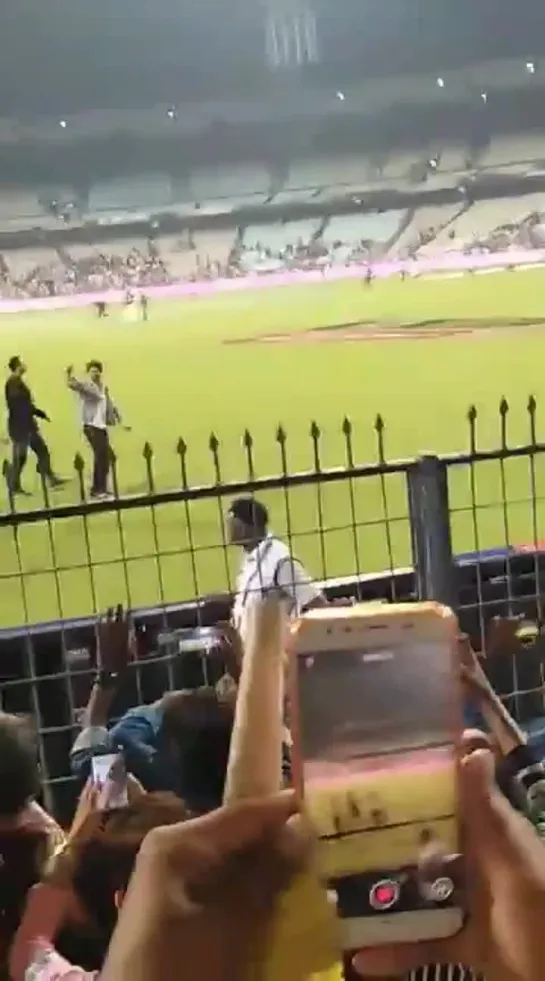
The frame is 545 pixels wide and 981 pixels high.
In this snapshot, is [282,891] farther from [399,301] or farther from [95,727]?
[399,301]

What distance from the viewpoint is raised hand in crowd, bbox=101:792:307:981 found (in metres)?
0.82

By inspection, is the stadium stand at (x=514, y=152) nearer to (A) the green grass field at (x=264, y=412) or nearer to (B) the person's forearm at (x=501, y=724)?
(A) the green grass field at (x=264, y=412)

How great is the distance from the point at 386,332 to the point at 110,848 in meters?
0.42

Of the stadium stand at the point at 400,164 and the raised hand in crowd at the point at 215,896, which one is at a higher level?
the stadium stand at the point at 400,164

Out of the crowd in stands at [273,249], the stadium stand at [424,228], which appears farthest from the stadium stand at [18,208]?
the stadium stand at [424,228]

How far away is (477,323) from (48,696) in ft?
1.35

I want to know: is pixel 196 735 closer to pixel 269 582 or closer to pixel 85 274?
pixel 269 582

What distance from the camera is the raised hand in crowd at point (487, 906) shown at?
85 centimetres

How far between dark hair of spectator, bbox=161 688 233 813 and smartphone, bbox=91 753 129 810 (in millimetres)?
37

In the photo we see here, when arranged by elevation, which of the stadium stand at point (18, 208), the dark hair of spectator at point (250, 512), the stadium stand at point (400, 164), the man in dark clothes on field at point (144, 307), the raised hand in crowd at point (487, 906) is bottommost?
the raised hand in crowd at point (487, 906)

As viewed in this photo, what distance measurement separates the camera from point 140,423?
903 millimetres

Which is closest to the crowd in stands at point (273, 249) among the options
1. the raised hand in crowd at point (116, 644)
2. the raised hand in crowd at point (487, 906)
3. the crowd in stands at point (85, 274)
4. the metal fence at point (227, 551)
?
the crowd in stands at point (85, 274)

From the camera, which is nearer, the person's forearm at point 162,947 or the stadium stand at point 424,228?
the person's forearm at point 162,947

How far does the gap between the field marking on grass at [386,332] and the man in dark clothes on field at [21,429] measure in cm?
15
